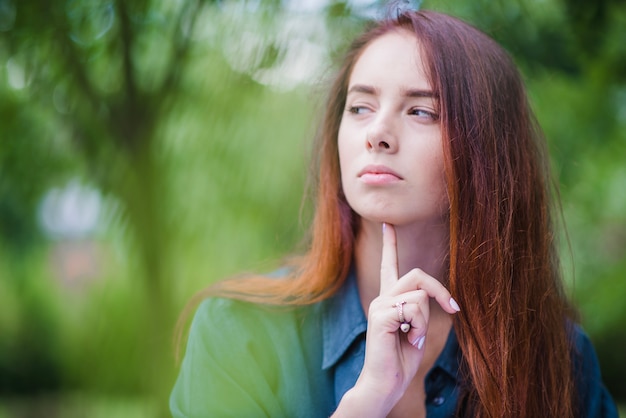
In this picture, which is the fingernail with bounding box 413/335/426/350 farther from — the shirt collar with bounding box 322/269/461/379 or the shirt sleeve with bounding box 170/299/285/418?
the shirt sleeve with bounding box 170/299/285/418

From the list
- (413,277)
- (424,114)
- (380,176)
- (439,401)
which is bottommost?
(439,401)

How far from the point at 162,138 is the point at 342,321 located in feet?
2.34

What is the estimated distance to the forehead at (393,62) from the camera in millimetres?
982

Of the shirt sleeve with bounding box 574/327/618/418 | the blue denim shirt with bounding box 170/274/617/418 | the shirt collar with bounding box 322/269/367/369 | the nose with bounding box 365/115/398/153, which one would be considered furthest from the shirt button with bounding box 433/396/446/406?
the nose with bounding box 365/115/398/153

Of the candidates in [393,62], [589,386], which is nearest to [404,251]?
[393,62]

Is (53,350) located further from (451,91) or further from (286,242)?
(451,91)

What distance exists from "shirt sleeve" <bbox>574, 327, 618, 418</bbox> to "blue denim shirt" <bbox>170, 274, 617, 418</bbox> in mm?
301

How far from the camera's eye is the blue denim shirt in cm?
102

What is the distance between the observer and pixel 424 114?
987 mm

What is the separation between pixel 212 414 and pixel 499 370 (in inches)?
18.6

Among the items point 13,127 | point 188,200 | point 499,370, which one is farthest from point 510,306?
point 13,127

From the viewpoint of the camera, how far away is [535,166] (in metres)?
1.16

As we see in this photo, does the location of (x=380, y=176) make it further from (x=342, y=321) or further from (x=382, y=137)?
(x=342, y=321)

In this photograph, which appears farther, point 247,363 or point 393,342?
point 247,363
